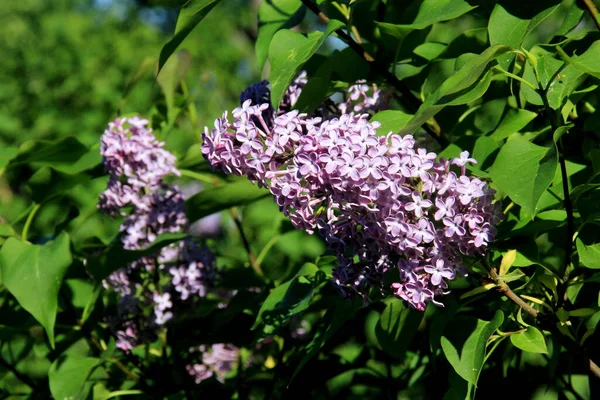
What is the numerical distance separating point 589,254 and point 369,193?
1.19 feet

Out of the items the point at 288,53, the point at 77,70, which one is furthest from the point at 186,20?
the point at 77,70

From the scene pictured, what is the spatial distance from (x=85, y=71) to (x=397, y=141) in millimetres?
5583

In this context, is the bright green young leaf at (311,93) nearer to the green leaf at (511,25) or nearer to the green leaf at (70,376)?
the green leaf at (511,25)

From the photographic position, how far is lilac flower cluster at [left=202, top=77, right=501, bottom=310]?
3.68 ft

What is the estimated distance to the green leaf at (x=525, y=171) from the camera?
1088mm

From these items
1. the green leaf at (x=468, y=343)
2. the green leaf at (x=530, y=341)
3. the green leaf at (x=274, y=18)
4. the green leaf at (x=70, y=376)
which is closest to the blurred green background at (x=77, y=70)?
the green leaf at (x=70, y=376)

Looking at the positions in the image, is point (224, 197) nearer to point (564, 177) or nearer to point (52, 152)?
point (52, 152)

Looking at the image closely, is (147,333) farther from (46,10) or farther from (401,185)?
(46,10)

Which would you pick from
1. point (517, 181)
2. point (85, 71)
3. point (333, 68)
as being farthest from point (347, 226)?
point (85, 71)

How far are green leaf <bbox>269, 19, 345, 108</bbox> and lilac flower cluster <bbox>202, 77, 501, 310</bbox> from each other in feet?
0.15

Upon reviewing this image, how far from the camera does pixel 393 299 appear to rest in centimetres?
149

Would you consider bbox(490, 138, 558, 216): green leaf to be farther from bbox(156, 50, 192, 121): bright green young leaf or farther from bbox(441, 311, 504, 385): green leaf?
bbox(156, 50, 192, 121): bright green young leaf

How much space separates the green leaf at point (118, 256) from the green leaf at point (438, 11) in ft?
2.16

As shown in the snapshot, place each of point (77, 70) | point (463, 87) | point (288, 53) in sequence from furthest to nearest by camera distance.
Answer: point (77, 70), point (288, 53), point (463, 87)
